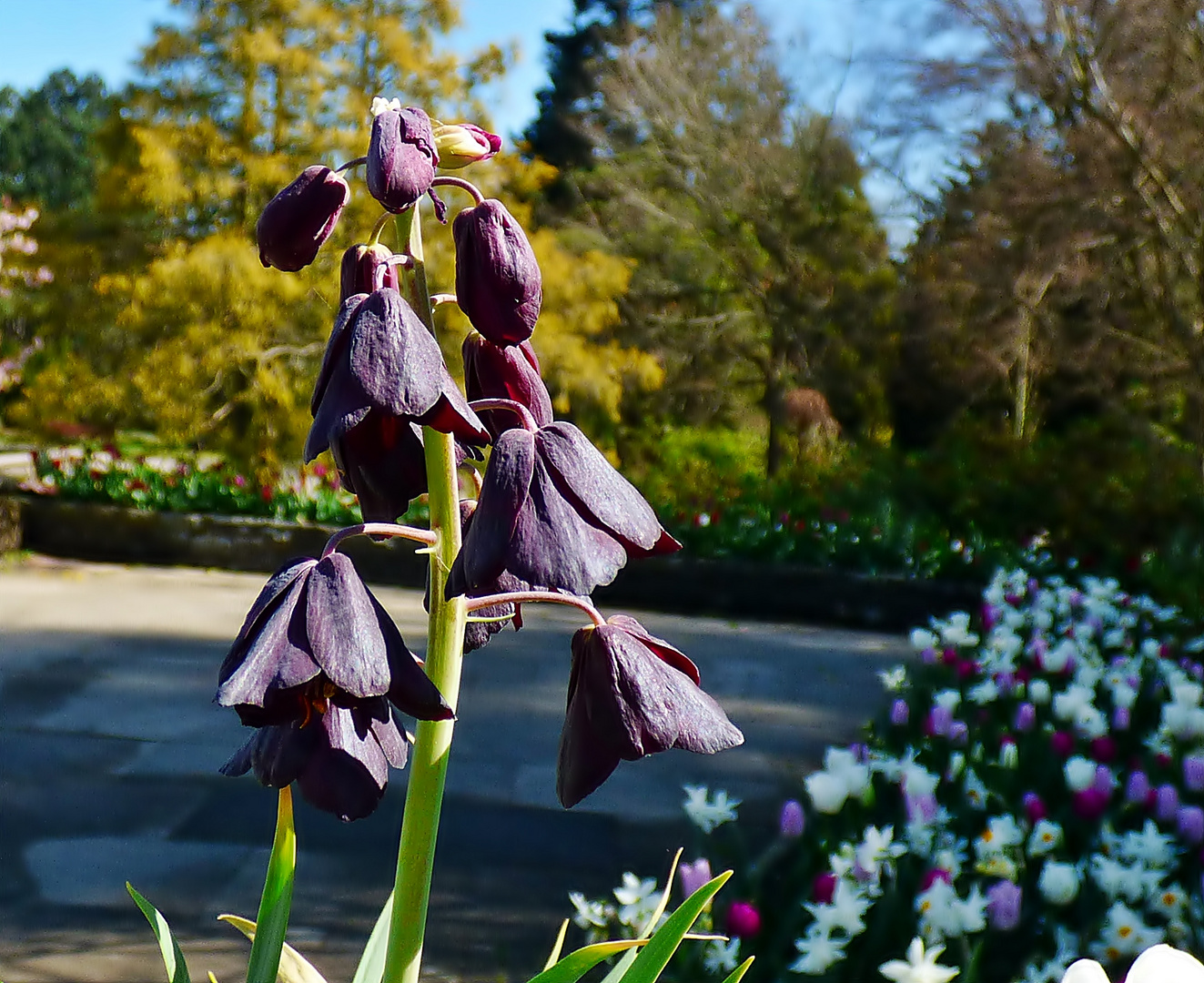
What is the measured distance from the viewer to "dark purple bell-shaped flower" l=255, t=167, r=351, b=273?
0.91 m

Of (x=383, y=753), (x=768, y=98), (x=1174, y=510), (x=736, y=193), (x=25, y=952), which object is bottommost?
(x=25, y=952)

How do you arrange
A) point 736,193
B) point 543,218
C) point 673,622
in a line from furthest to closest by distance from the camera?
point 543,218 → point 736,193 → point 673,622

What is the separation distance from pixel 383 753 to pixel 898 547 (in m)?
6.79

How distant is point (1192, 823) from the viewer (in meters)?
2.19

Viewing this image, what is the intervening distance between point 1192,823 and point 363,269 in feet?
6.75

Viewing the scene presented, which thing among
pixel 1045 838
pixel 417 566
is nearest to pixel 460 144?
pixel 1045 838

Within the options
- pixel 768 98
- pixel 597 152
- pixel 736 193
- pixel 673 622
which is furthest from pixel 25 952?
pixel 597 152

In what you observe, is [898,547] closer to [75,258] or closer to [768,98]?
[75,258]

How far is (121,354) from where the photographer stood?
29.0 feet

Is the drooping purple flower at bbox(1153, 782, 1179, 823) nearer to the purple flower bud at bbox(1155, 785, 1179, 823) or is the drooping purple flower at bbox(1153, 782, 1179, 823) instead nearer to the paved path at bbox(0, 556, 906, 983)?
the purple flower bud at bbox(1155, 785, 1179, 823)

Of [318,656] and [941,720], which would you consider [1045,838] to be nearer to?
[941,720]

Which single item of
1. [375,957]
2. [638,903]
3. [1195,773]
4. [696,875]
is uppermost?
[1195,773]

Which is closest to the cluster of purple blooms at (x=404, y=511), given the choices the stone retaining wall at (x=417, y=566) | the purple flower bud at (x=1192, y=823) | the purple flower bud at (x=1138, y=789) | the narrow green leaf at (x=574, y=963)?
the narrow green leaf at (x=574, y=963)

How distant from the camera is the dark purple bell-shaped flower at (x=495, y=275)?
90 centimetres
